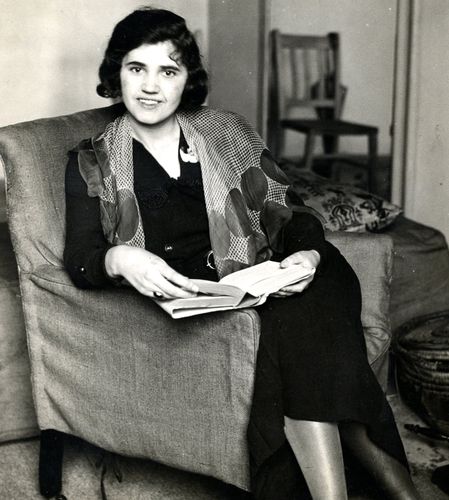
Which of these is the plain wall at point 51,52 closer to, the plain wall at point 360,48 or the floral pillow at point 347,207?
the floral pillow at point 347,207

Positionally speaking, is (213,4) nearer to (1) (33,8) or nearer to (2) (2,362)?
(1) (33,8)

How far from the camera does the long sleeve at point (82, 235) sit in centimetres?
190

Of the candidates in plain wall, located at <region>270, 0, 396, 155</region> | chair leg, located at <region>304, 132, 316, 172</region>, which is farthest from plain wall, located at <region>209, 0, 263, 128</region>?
plain wall, located at <region>270, 0, 396, 155</region>

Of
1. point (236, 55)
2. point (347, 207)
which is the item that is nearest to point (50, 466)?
point (347, 207)

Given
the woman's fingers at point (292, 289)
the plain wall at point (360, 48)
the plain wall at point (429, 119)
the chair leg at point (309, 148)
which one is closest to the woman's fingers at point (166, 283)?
the woman's fingers at point (292, 289)

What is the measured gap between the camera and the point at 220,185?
213 centimetres

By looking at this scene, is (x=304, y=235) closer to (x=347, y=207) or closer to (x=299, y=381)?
(x=299, y=381)

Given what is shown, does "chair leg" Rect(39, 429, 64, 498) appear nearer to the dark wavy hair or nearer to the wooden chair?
the dark wavy hair

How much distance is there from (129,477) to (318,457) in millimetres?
719

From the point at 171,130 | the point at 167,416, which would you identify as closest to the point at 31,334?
the point at 167,416

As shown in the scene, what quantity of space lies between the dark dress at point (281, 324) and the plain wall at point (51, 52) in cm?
141

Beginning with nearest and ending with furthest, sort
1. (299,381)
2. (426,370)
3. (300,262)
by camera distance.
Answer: (299,381)
(300,262)
(426,370)

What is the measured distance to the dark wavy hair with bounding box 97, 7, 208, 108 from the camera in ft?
6.70

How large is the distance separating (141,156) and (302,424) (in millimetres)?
814
